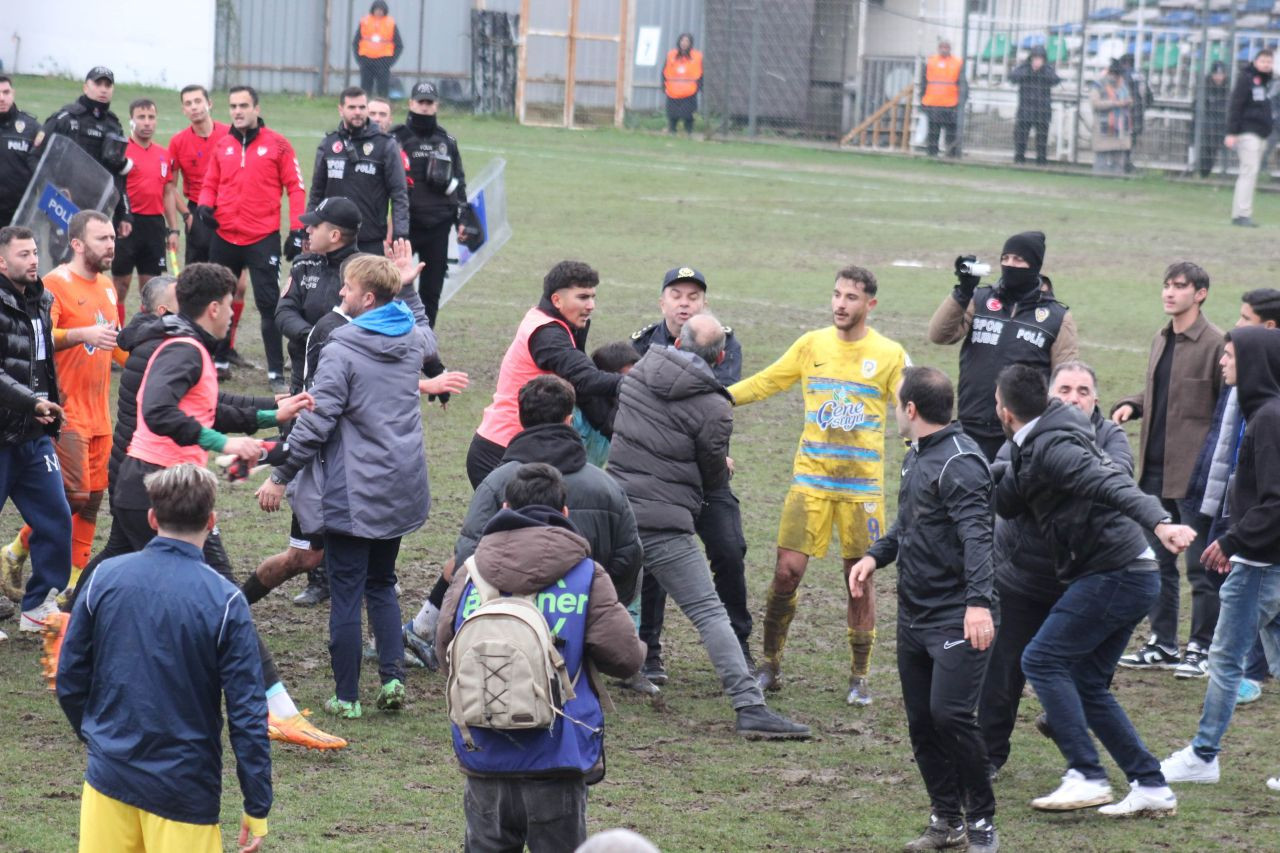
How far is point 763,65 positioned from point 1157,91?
28.5 ft

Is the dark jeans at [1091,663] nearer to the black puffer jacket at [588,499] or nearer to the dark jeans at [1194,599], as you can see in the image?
the black puffer jacket at [588,499]

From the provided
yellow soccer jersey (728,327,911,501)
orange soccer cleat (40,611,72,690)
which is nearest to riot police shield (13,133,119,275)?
orange soccer cleat (40,611,72,690)

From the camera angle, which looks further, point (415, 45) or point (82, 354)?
point (415, 45)

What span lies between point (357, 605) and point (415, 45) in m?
31.3

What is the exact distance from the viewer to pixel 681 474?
24.2 ft

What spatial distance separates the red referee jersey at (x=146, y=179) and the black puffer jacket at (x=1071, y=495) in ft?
29.6

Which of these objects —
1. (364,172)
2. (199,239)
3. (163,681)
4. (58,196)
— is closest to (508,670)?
(163,681)

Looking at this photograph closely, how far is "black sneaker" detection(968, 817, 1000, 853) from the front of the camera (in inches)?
243

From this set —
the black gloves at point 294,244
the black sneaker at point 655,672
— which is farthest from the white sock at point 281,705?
the black gloves at point 294,244

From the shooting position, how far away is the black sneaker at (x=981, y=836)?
20.3 feet

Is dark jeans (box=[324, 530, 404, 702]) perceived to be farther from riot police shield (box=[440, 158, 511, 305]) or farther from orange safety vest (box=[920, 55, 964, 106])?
orange safety vest (box=[920, 55, 964, 106])

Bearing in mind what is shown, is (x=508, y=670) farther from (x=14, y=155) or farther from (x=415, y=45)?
(x=415, y=45)

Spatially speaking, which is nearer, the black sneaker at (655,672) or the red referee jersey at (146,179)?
the black sneaker at (655,672)

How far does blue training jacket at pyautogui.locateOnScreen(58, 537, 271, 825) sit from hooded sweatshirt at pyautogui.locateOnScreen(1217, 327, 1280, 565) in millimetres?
3999
